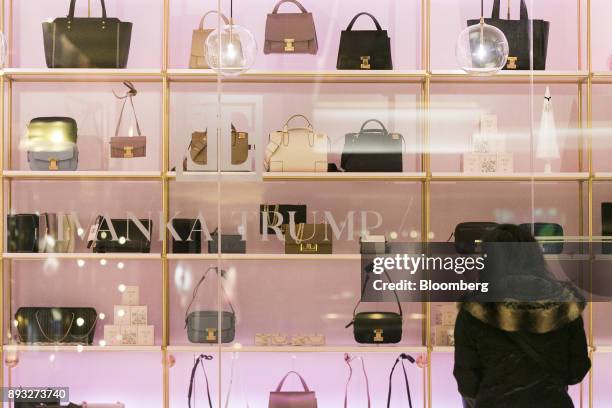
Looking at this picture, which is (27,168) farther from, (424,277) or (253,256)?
(424,277)

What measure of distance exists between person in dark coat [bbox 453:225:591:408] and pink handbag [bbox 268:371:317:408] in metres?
0.75

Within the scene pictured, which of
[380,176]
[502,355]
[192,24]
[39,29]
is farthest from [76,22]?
[502,355]

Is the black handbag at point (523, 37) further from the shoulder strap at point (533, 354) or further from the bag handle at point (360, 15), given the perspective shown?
the shoulder strap at point (533, 354)

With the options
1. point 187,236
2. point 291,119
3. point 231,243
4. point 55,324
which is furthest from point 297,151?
point 55,324

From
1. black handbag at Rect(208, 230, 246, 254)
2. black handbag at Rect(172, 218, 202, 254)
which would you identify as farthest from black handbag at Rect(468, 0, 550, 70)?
black handbag at Rect(172, 218, 202, 254)

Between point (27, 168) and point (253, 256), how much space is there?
1197mm

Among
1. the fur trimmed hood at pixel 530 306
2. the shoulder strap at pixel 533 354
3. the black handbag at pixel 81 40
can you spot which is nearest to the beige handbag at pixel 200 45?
the black handbag at pixel 81 40

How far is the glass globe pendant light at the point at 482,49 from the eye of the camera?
3398 millimetres

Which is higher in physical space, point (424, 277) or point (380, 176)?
point (380, 176)

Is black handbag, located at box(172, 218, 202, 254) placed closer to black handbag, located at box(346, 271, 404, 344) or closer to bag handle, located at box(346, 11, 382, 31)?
black handbag, located at box(346, 271, 404, 344)

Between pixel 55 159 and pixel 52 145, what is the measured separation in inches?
2.9

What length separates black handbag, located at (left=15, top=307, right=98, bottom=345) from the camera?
3574mm

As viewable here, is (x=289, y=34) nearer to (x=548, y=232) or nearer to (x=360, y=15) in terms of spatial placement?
(x=360, y=15)

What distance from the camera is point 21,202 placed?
357 cm
